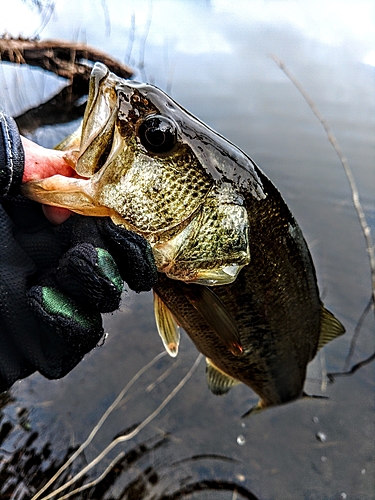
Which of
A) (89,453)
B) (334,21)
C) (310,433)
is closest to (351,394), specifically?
(310,433)

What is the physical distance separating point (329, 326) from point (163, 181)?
49.8 inches

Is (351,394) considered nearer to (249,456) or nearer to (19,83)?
(249,456)

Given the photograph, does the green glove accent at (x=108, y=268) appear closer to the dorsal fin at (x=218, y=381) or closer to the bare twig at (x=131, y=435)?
the dorsal fin at (x=218, y=381)

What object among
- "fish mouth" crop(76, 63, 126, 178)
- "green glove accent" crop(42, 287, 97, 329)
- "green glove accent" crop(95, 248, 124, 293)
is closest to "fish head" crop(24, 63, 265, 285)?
"fish mouth" crop(76, 63, 126, 178)

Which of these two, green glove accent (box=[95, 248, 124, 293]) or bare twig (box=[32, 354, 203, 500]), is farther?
bare twig (box=[32, 354, 203, 500])

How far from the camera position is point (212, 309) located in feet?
5.23

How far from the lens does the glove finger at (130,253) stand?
132 centimetres

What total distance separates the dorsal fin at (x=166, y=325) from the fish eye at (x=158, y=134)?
0.67 m

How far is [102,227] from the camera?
1345 mm

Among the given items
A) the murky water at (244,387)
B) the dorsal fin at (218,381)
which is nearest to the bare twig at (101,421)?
the murky water at (244,387)

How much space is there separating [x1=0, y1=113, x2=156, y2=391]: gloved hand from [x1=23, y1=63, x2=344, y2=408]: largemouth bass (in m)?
0.08

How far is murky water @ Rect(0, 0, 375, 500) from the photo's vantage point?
3150 millimetres

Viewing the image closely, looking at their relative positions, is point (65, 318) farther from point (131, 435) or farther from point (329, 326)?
point (131, 435)

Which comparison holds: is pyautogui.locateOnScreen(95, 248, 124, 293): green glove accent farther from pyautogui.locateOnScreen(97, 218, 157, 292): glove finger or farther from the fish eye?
the fish eye
